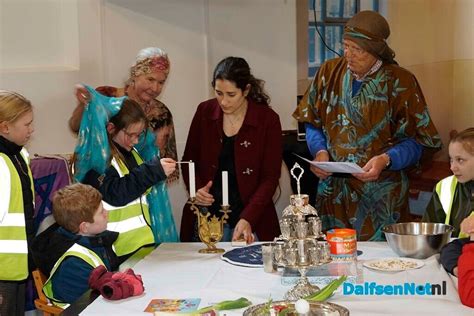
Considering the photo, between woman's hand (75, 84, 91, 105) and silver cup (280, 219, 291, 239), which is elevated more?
woman's hand (75, 84, 91, 105)

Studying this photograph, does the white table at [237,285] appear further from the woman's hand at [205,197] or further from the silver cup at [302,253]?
the woman's hand at [205,197]

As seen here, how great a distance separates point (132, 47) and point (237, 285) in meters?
2.55

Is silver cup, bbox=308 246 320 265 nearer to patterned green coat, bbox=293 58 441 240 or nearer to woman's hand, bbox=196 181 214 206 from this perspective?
woman's hand, bbox=196 181 214 206

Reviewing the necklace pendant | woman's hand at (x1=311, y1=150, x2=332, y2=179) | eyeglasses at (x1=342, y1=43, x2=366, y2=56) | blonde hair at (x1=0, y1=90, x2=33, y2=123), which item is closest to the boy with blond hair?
blonde hair at (x1=0, y1=90, x2=33, y2=123)

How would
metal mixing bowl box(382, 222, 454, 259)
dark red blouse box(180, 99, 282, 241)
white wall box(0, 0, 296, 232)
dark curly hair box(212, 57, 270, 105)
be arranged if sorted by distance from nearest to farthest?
metal mixing bowl box(382, 222, 454, 259)
dark curly hair box(212, 57, 270, 105)
dark red blouse box(180, 99, 282, 241)
white wall box(0, 0, 296, 232)

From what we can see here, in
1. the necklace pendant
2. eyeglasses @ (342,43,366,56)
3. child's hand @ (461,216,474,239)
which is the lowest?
child's hand @ (461,216,474,239)

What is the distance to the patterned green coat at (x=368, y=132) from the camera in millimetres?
3896

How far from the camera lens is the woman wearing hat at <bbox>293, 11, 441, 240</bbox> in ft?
12.7

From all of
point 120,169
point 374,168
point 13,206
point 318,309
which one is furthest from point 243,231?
point 318,309

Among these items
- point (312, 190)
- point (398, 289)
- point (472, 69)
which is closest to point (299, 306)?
point (398, 289)

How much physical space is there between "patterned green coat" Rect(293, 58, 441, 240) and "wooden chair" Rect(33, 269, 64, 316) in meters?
1.62

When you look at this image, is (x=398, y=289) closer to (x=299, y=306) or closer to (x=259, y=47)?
(x=299, y=306)

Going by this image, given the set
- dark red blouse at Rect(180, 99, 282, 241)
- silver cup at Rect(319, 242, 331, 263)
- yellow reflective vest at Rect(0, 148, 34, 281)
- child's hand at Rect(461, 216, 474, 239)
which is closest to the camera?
silver cup at Rect(319, 242, 331, 263)

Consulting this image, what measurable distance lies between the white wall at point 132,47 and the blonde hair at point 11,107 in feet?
3.90
